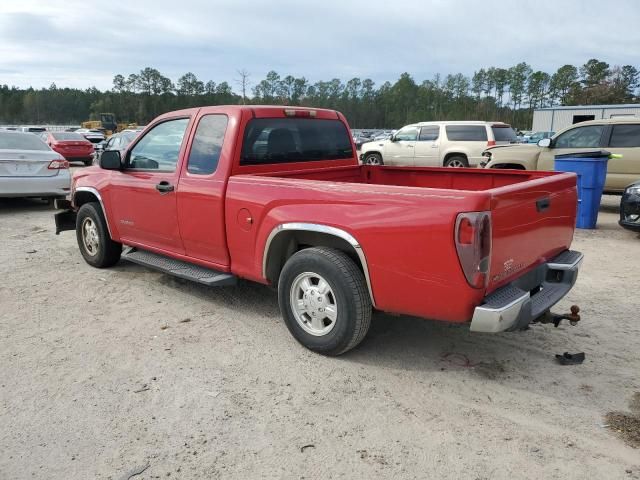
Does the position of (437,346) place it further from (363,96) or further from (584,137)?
(363,96)

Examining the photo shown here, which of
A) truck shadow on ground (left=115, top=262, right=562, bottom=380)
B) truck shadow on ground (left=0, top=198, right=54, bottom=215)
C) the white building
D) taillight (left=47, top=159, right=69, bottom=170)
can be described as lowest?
truck shadow on ground (left=0, top=198, right=54, bottom=215)

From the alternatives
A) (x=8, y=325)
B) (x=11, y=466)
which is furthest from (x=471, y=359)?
(x=8, y=325)

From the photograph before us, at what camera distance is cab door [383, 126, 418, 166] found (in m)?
16.7

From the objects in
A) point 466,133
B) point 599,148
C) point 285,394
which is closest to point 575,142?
point 599,148

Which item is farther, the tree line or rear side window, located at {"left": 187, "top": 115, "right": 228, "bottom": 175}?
the tree line

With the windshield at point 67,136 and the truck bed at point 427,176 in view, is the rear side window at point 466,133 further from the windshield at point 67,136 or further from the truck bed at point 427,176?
the windshield at point 67,136

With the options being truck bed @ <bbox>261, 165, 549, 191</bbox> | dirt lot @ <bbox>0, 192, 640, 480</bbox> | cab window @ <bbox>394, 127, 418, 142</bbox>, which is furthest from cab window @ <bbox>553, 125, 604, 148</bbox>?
cab window @ <bbox>394, 127, 418, 142</bbox>

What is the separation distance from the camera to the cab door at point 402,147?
1667 centimetres

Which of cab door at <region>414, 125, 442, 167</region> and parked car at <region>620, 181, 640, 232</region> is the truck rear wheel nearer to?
parked car at <region>620, 181, 640, 232</region>

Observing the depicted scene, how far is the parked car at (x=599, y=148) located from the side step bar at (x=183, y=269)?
7.64 meters

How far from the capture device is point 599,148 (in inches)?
397

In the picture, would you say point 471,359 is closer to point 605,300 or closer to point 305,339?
point 305,339

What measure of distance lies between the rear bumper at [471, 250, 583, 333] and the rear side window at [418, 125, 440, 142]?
1230 centimetres

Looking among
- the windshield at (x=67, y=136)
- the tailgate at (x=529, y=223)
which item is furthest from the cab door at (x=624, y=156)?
the windshield at (x=67, y=136)
